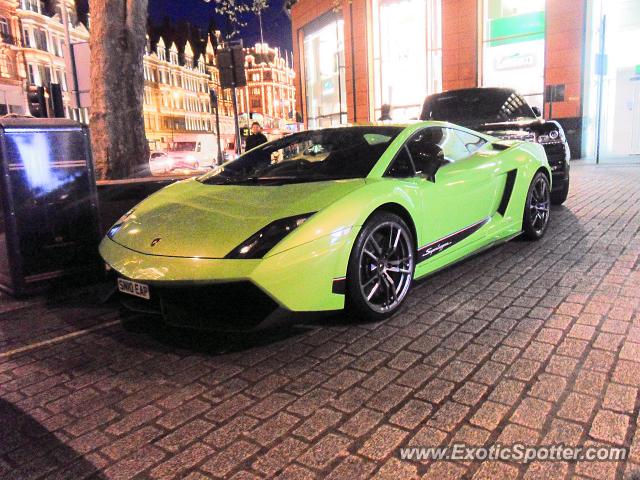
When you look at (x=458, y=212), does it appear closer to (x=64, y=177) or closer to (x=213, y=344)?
(x=213, y=344)

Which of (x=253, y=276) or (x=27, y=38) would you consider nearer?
(x=253, y=276)

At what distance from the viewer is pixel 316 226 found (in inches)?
132

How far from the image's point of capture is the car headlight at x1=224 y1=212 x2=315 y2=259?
126 inches

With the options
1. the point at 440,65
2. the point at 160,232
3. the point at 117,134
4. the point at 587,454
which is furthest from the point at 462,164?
the point at 440,65

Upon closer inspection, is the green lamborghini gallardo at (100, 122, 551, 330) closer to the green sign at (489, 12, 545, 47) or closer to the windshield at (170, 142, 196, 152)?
the green sign at (489, 12, 545, 47)

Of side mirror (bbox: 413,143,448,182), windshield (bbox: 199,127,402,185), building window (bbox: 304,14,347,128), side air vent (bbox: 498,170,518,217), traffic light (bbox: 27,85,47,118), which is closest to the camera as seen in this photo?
windshield (bbox: 199,127,402,185)

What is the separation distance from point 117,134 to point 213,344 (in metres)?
5.48

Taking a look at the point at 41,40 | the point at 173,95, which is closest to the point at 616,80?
the point at 41,40

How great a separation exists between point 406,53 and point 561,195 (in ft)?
62.9

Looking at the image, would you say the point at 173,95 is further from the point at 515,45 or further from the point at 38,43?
the point at 515,45

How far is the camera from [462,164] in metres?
4.76

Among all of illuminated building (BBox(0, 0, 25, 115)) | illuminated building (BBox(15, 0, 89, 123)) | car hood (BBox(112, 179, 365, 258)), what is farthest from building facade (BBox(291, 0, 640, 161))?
illuminated building (BBox(0, 0, 25, 115))

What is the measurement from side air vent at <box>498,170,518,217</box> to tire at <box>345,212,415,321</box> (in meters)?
1.61

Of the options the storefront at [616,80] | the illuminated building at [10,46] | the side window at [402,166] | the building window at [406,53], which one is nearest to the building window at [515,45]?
the storefront at [616,80]
